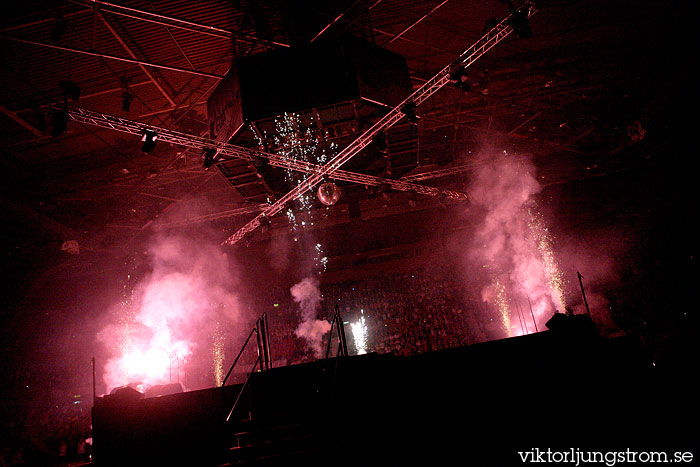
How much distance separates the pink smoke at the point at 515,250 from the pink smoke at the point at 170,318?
11849 mm

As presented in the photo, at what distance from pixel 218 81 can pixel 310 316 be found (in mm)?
10778

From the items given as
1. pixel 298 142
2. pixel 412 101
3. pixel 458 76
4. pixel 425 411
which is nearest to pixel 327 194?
pixel 298 142

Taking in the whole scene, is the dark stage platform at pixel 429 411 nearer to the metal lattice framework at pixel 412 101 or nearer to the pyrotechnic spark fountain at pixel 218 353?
the metal lattice framework at pixel 412 101

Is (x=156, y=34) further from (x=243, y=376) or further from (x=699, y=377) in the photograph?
(x=243, y=376)

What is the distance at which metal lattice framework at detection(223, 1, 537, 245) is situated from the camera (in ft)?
20.7

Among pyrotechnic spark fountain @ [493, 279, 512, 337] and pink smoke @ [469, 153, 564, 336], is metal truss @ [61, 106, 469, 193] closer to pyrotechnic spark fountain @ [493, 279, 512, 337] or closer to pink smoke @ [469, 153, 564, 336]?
pink smoke @ [469, 153, 564, 336]

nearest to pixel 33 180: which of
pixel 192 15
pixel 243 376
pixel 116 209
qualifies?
pixel 116 209

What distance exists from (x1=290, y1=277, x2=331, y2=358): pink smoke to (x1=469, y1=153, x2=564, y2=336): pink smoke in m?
7.28

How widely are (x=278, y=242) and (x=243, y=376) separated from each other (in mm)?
5880

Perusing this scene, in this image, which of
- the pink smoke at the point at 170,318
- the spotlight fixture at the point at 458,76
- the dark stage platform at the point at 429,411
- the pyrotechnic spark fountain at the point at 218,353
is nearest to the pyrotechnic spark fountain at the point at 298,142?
the spotlight fixture at the point at 458,76

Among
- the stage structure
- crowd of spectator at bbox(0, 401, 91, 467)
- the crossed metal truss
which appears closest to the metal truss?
the crossed metal truss

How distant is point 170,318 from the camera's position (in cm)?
1599

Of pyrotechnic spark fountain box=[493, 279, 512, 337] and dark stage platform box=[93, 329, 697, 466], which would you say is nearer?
dark stage platform box=[93, 329, 697, 466]

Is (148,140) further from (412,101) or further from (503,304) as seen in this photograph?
(503,304)
